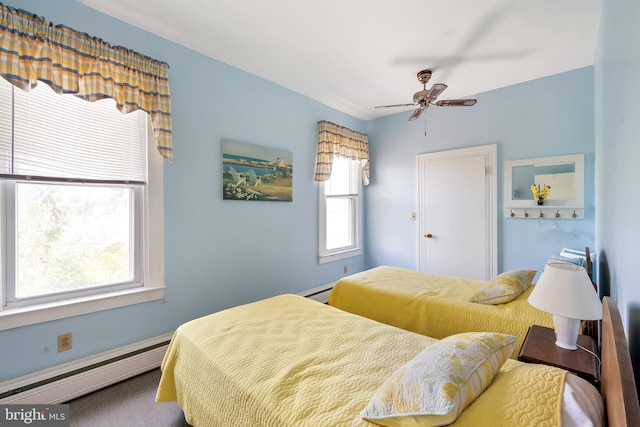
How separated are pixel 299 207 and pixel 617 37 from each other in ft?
9.36

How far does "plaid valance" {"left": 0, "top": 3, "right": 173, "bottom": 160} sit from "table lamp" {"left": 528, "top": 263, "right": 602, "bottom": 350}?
2.56 metres

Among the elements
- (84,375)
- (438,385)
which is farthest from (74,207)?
(438,385)

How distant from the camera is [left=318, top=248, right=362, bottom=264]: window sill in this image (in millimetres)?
3815

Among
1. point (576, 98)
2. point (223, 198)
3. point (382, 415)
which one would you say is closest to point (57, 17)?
point (223, 198)

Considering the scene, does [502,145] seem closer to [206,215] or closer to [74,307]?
[206,215]

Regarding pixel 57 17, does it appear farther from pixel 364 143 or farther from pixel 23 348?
pixel 364 143

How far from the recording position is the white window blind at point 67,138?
1754mm

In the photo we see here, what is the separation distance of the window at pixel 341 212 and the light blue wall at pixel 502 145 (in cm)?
27

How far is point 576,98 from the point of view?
9.66 feet

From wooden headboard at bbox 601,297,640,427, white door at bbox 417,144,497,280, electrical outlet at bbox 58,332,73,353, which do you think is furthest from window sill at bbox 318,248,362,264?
wooden headboard at bbox 601,297,640,427

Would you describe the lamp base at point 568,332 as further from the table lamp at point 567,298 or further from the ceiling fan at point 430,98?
the ceiling fan at point 430,98

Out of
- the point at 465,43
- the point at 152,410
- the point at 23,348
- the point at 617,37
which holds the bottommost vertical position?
the point at 152,410

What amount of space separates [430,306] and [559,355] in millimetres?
927

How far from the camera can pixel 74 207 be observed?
6.73 feet
